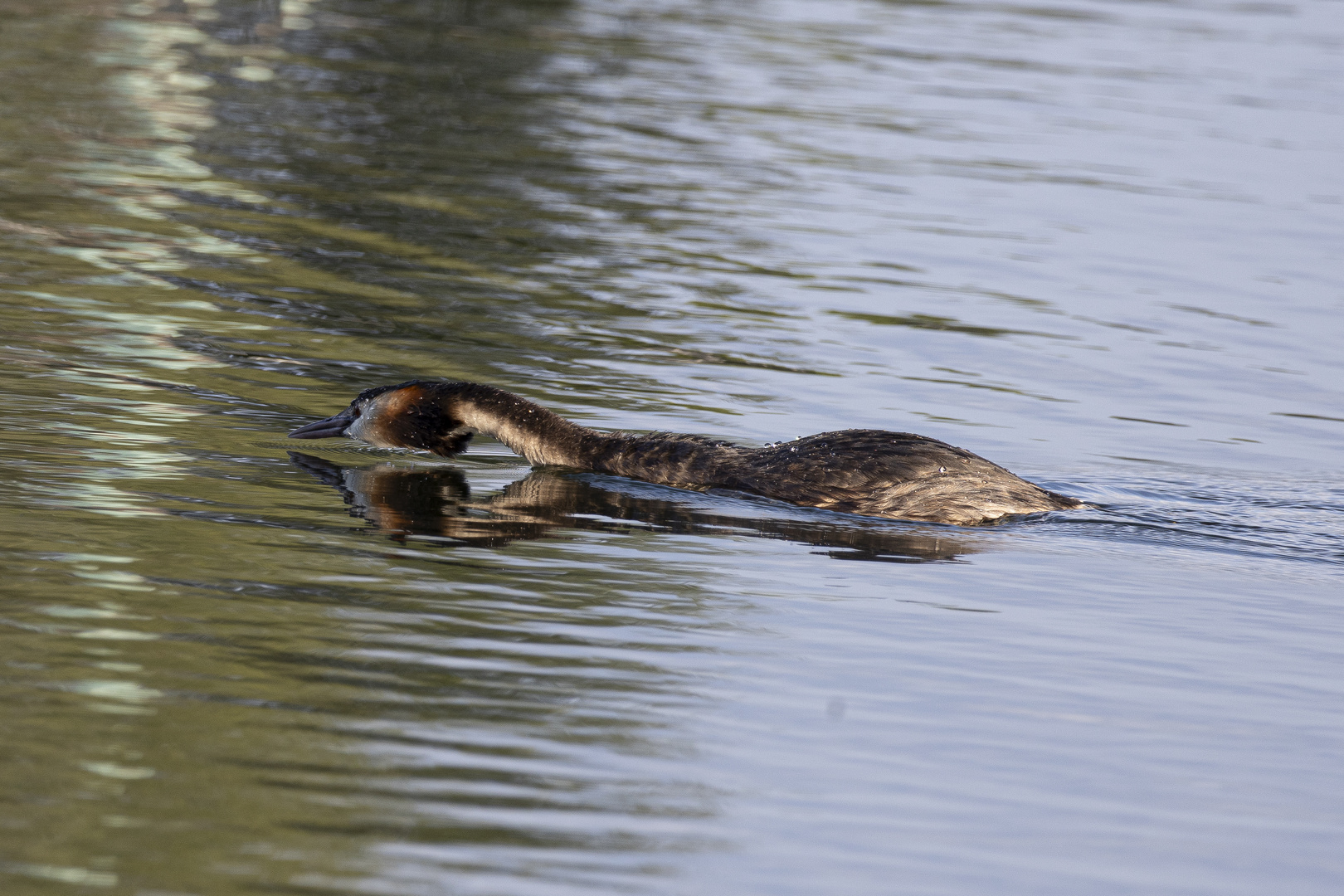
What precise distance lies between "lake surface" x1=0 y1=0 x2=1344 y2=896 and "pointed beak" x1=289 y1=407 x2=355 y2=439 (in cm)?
11

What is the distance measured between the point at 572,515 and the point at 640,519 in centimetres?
37

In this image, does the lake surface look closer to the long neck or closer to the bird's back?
the bird's back

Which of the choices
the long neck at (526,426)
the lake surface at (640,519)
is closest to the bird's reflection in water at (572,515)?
the lake surface at (640,519)

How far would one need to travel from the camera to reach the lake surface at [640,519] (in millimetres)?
5641

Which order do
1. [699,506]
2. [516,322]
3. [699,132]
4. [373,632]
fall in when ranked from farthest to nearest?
[699,132], [516,322], [699,506], [373,632]

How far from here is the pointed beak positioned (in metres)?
10.2

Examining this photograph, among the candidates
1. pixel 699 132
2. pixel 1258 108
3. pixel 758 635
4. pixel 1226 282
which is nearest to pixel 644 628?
pixel 758 635

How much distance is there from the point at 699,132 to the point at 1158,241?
6928 mm

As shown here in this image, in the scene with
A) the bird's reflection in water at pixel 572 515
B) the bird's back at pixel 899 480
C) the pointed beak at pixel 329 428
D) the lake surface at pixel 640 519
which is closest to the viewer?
the lake surface at pixel 640 519

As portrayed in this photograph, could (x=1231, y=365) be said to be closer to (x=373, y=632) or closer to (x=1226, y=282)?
(x=1226, y=282)

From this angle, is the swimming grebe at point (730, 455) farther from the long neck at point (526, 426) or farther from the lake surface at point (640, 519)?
the lake surface at point (640, 519)

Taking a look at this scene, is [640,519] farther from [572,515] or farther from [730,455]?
[730,455]

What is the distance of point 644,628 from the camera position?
7434mm

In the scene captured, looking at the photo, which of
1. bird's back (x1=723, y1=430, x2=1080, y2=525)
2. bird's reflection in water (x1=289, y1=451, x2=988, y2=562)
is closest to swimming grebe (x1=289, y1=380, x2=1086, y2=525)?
bird's back (x1=723, y1=430, x2=1080, y2=525)
